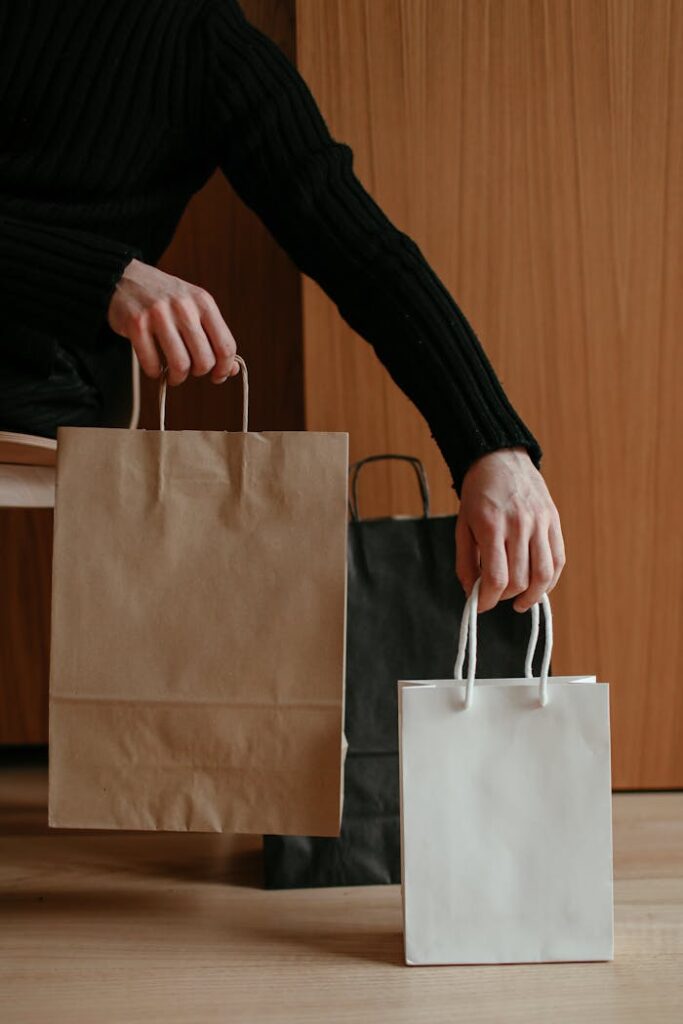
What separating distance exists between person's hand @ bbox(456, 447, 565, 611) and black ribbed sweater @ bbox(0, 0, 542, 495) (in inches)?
5.2

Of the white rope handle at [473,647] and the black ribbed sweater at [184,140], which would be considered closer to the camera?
the white rope handle at [473,647]

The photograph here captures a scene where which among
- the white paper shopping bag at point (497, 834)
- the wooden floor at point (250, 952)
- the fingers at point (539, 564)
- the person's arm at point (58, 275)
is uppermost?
the person's arm at point (58, 275)

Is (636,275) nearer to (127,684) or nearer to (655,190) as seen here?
(655,190)

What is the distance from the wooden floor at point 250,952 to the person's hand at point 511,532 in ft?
0.85

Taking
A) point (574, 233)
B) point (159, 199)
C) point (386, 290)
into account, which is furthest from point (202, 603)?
point (574, 233)

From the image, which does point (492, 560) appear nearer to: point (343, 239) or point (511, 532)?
point (511, 532)

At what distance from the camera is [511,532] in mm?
726

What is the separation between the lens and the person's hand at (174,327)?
748 mm

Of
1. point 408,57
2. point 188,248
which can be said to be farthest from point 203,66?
point 188,248

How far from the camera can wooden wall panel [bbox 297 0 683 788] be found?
1.17 meters

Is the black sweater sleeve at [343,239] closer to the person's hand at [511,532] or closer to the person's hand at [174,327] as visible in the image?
the person's hand at [511,532]

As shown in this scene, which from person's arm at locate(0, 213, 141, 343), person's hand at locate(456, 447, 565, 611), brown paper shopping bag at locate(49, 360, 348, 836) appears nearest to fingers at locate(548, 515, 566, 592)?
person's hand at locate(456, 447, 565, 611)

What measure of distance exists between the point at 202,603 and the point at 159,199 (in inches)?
19.0

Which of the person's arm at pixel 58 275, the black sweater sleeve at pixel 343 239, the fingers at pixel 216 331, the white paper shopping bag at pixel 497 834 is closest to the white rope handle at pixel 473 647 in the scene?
the white paper shopping bag at pixel 497 834
